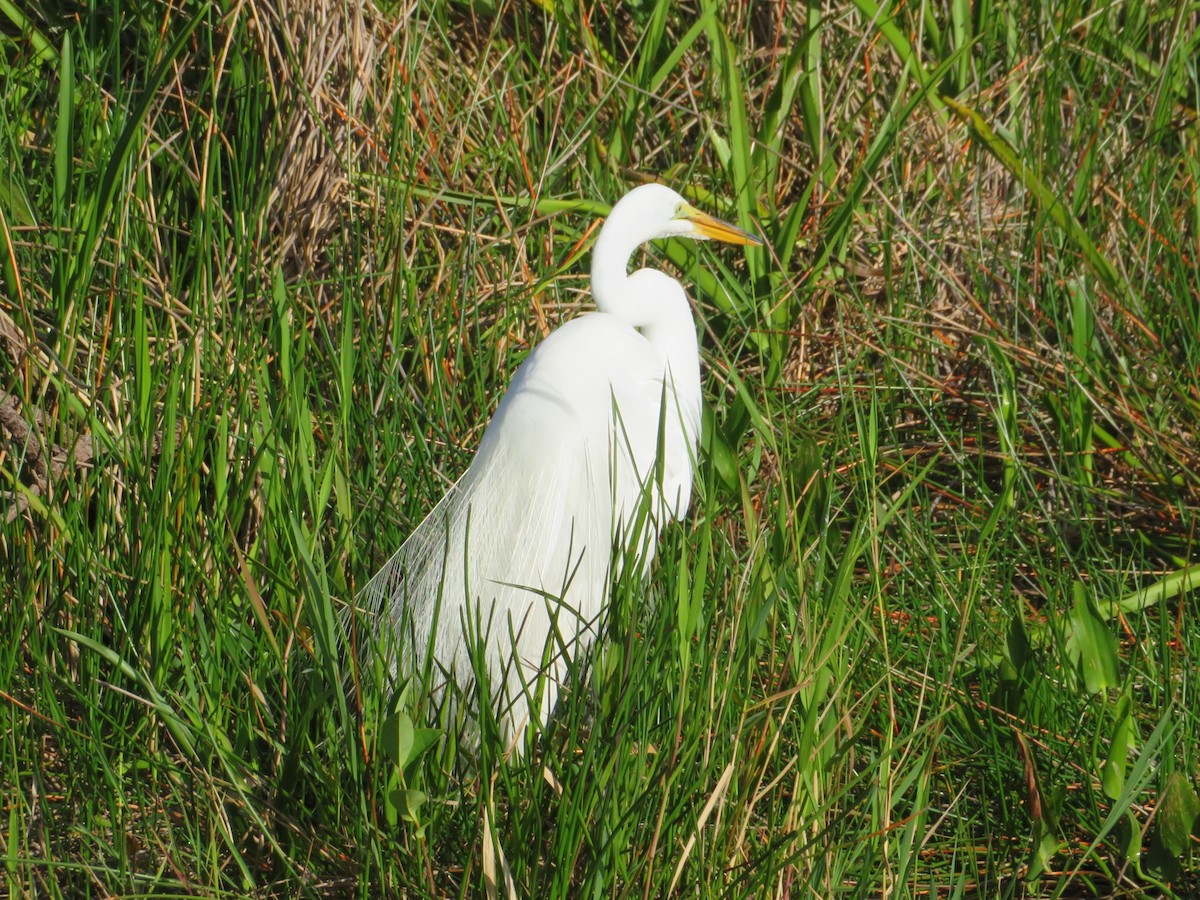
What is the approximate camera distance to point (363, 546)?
1.55 m

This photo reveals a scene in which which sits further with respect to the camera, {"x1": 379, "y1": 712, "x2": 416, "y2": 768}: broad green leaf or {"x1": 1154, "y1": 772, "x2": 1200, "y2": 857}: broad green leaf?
{"x1": 1154, "y1": 772, "x2": 1200, "y2": 857}: broad green leaf

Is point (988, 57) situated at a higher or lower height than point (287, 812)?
higher

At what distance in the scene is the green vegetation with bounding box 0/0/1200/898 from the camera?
109cm

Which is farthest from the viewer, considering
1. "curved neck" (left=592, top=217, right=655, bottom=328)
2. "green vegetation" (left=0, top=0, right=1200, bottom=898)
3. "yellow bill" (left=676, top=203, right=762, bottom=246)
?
"yellow bill" (left=676, top=203, right=762, bottom=246)

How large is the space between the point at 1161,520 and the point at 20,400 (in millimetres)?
1583

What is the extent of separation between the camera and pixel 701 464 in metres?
1.61

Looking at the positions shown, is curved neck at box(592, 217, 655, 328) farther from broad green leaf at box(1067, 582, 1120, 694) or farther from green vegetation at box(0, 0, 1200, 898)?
broad green leaf at box(1067, 582, 1120, 694)

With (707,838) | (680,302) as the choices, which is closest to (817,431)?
(680,302)

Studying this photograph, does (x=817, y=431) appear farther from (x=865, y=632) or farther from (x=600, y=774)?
(x=600, y=774)

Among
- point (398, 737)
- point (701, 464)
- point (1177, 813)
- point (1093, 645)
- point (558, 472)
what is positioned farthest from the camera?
point (701, 464)

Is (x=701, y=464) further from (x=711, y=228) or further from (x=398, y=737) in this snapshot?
(x=398, y=737)

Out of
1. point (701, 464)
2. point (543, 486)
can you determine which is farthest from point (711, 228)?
point (543, 486)

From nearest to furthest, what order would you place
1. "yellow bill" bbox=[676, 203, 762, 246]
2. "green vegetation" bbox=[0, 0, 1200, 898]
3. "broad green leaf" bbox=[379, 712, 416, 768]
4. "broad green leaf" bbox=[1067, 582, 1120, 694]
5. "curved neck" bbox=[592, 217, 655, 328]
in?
"broad green leaf" bbox=[379, 712, 416, 768]
"green vegetation" bbox=[0, 0, 1200, 898]
"broad green leaf" bbox=[1067, 582, 1120, 694]
"curved neck" bbox=[592, 217, 655, 328]
"yellow bill" bbox=[676, 203, 762, 246]

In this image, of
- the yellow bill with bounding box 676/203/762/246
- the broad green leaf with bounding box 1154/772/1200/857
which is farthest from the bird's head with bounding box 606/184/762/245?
the broad green leaf with bounding box 1154/772/1200/857
